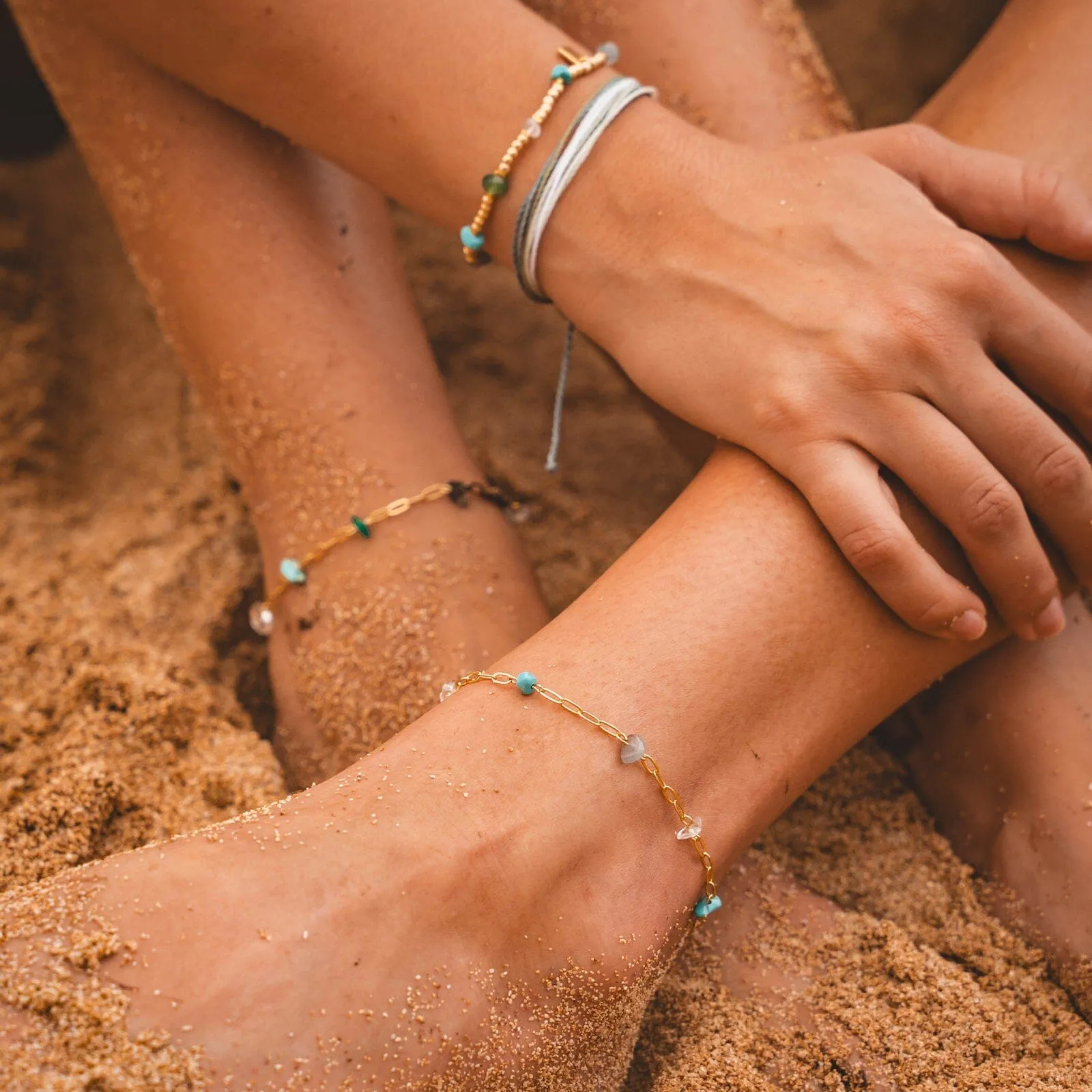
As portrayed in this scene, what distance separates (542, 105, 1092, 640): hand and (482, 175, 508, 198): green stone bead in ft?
0.22

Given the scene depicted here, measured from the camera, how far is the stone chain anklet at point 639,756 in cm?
85

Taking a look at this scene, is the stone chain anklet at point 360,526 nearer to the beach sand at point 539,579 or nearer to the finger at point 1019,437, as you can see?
the beach sand at point 539,579

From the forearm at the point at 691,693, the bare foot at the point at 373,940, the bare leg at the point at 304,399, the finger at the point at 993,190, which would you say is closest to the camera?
the bare foot at the point at 373,940

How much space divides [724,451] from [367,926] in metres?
0.54

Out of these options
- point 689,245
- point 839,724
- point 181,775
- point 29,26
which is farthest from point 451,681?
point 29,26

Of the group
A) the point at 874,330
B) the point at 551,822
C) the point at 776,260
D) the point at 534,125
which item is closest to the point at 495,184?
the point at 534,125

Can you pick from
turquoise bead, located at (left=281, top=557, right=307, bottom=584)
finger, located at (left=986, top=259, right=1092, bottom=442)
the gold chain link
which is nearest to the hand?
finger, located at (left=986, top=259, right=1092, bottom=442)

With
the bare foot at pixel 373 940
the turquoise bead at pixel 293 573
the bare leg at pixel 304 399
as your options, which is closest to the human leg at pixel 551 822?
the bare foot at pixel 373 940

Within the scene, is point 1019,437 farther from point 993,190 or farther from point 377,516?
point 377,516

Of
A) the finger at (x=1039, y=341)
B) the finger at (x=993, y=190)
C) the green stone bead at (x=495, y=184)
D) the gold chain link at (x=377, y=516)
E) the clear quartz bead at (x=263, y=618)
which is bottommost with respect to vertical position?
the clear quartz bead at (x=263, y=618)

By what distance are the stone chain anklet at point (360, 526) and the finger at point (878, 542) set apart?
389 mm

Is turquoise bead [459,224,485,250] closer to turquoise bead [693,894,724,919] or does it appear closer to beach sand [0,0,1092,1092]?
beach sand [0,0,1092,1092]

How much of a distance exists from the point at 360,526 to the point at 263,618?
170mm

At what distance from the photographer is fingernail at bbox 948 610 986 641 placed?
36.5 inches
